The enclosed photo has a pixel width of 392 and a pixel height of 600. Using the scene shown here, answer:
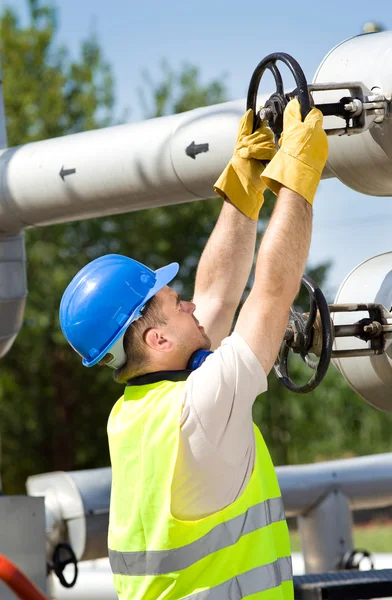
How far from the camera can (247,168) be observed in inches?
97.4

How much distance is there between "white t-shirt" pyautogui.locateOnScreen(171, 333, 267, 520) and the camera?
1938 millimetres

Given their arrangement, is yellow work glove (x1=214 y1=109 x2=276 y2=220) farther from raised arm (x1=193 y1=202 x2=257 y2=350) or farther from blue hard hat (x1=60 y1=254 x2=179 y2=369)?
blue hard hat (x1=60 y1=254 x2=179 y2=369)

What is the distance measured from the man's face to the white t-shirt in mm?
166

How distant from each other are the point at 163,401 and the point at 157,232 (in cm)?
1578

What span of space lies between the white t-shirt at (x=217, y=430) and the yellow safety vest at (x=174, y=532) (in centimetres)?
2

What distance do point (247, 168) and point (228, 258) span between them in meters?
0.25

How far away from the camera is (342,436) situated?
19812mm

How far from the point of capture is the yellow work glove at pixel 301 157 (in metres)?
2.04

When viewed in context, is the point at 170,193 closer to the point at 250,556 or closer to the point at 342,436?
the point at 250,556

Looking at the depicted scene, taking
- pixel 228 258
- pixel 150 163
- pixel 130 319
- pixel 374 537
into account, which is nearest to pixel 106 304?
pixel 130 319

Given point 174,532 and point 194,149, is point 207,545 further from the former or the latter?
point 194,149

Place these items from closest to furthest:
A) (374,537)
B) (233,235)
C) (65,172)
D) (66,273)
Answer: (233,235), (65,172), (66,273), (374,537)

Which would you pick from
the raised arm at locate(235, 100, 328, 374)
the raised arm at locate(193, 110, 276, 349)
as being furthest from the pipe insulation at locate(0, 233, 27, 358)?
the raised arm at locate(235, 100, 328, 374)

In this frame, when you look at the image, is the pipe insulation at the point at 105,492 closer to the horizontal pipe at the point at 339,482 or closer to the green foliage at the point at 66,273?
the horizontal pipe at the point at 339,482
